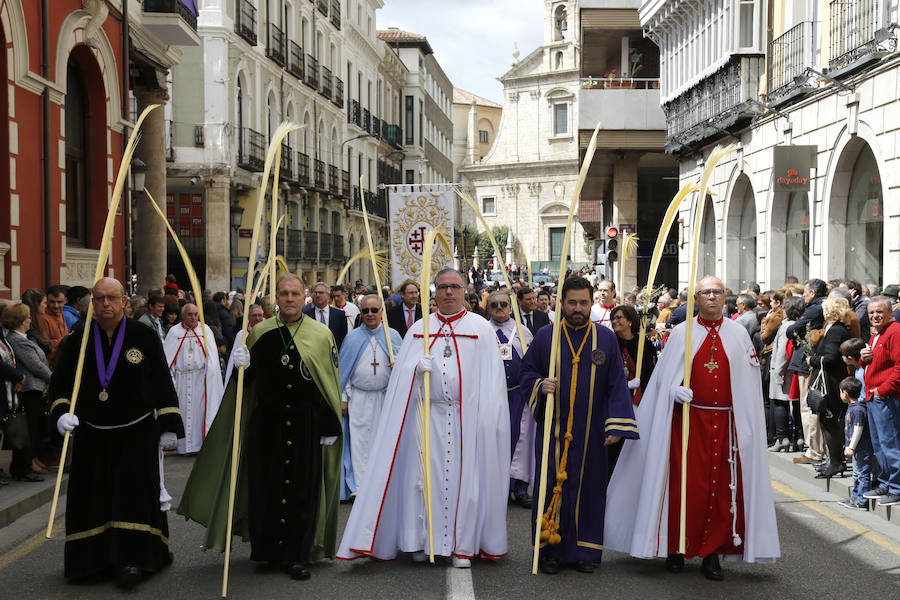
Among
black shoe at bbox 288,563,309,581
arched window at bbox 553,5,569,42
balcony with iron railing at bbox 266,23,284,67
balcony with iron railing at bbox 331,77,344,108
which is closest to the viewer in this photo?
black shoe at bbox 288,563,309,581

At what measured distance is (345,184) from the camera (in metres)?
42.8

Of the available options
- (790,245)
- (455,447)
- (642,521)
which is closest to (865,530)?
(642,521)

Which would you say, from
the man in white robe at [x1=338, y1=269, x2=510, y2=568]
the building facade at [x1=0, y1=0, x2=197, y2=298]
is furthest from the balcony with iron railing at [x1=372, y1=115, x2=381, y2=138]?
the man in white robe at [x1=338, y1=269, x2=510, y2=568]

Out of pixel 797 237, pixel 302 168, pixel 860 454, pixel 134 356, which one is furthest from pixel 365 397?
pixel 302 168

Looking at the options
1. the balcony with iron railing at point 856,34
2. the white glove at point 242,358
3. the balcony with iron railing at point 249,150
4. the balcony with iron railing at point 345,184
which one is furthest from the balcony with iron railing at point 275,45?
the white glove at point 242,358

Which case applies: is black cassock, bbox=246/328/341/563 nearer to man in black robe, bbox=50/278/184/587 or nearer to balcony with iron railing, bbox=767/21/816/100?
man in black robe, bbox=50/278/184/587

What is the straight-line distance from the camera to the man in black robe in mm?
6305

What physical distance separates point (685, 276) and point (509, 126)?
148ft

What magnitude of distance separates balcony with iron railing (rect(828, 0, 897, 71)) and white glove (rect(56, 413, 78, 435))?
12672 millimetres

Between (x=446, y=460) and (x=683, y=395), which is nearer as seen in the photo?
(x=683, y=395)

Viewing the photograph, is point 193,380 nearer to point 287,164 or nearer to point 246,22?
point 246,22

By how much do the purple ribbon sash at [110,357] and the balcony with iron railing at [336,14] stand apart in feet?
119

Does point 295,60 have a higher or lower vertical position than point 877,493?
higher

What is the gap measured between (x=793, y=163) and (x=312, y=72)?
77.4ft
